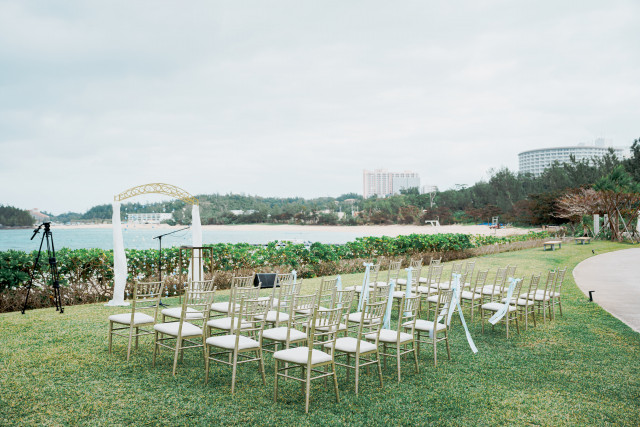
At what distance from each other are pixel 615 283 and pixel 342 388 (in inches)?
459

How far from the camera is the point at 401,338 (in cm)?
511

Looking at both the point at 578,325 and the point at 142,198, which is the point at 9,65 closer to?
the point at 142,198

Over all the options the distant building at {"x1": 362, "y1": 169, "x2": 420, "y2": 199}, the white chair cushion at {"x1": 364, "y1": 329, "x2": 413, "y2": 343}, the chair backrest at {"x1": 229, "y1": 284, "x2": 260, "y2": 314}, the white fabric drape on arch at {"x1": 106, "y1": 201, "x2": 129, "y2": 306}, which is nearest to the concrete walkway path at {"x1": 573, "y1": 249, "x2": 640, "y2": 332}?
the white chair cushion at {"x1": 364, "y1": 329, "x2": 413, "y2": 343}

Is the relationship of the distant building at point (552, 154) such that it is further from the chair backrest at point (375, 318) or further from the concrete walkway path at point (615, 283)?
the chair backrest at point (375, 318)

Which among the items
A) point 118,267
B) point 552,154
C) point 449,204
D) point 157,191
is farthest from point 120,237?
point 552,154

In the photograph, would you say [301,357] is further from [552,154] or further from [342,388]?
[552,154]

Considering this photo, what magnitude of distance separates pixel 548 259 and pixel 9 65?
36.3 metres

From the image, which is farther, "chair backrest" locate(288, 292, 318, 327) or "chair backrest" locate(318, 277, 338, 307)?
"chair backrest" locate(318, 277, 338, 307)

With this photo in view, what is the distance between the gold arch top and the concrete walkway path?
32.9 ft

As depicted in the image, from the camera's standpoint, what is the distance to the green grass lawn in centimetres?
401

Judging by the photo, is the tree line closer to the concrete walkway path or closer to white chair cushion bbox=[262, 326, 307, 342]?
the concrete walkway path

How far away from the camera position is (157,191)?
36.1 ft

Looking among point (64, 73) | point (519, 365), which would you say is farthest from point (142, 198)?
point (64, 73)

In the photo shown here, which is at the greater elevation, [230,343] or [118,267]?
[118,267]
